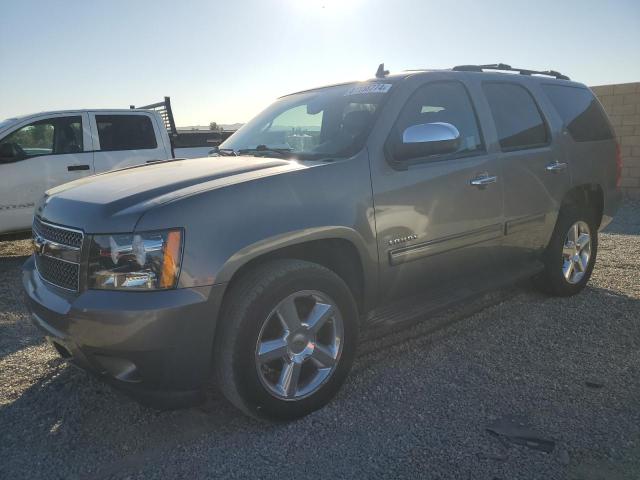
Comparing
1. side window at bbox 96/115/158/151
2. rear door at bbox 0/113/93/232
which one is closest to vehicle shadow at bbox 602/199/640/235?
side window at bbox 96/115/158/151

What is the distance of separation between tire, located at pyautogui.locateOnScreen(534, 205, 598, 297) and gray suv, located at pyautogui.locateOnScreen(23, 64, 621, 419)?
8.8 inches

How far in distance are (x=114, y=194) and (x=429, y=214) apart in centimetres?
182

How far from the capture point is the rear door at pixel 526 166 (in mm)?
3924

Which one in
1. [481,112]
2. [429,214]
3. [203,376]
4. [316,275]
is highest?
[481,112]

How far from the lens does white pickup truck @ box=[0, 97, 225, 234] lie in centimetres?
688

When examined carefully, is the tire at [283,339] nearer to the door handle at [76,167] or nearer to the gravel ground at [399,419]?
the gravel ground at [399,419]

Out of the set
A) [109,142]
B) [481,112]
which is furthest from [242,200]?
[109,142]

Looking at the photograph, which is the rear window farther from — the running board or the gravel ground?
the gravel ground

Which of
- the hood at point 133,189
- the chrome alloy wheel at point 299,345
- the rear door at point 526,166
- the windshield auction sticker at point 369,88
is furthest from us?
the rear door at point 526,166

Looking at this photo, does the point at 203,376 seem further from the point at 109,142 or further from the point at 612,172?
the point at 109,142

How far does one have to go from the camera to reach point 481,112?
150 inches

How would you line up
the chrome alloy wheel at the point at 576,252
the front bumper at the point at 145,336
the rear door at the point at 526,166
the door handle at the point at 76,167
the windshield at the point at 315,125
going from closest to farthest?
1. the front bumper at the point at 145,336
2. the windshield at the point at 315,125
3. the rear door at the point at 526,166
4. the chrome alloy wheel at the point at 576,252
5. the door handle at the point at 76,167

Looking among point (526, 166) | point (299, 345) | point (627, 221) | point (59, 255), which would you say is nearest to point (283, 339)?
point (299, 345)

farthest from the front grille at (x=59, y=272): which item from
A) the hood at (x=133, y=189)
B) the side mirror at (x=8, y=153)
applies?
the side mirror at (x=8, y=153)
